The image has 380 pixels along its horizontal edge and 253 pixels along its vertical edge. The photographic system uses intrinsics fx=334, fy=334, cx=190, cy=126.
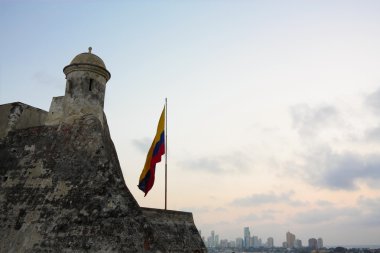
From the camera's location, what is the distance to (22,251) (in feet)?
28.7

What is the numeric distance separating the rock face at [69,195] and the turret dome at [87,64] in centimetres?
148

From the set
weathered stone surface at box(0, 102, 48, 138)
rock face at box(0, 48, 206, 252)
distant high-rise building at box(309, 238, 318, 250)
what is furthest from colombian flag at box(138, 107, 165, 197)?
distant high-rise building at box(309, 238, 318, 250)

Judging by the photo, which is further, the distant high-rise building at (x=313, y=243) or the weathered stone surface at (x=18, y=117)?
the distant high-rise building at (x=313, y=243)

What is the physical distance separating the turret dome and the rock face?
1483 mm

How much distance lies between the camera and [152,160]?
12703 millimetres

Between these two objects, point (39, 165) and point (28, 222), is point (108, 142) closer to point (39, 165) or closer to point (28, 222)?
point (39, 165)

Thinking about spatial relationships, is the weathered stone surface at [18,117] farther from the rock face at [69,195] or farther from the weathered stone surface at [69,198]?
the weathered stone surface at [69,198]

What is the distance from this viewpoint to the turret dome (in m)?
11.4

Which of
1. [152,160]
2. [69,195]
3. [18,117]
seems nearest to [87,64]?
[18,117]

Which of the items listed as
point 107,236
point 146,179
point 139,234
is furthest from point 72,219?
point 146,179

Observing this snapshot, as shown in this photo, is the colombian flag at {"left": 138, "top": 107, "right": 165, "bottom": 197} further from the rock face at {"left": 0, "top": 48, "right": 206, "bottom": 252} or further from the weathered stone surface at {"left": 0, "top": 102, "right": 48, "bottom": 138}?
the weathered stone surface at {"left": 0, "top": 102, "right": 48, "bottom": 138}

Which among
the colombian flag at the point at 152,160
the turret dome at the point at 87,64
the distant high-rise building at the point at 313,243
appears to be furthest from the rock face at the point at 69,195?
the distant high-rise building at the point at 313,243

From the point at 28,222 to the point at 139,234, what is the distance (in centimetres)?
334

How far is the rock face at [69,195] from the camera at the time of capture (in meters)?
8.45
